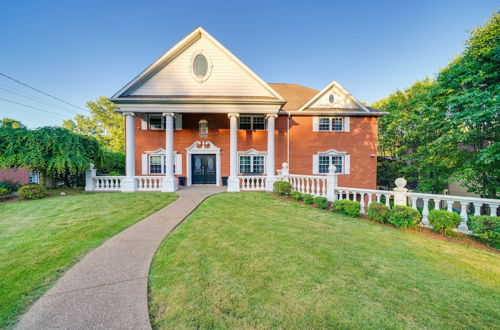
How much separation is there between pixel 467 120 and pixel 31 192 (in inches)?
902

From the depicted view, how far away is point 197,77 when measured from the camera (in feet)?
39.7

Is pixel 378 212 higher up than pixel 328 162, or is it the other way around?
pixel 328 162

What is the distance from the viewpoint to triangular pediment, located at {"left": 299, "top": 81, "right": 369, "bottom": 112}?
47.4ft

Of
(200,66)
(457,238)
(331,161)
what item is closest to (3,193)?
(200,66)

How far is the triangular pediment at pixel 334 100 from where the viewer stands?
47.4ft

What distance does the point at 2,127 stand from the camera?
10742mm

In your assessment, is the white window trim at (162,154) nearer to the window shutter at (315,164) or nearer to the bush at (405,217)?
the window shutter at (315,164)

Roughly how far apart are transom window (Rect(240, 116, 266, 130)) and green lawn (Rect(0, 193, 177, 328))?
7804 mm

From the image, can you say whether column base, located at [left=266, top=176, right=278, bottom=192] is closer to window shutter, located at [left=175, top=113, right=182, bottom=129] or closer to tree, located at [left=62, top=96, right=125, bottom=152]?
window shutter, located at [left=175, top=113, right=182, bottom=129]

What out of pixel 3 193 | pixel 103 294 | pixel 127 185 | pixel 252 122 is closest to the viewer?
pixel 103 294

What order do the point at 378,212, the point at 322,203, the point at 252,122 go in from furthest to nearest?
the point at 252,122 → the point at 322,203 → the point at 378,212

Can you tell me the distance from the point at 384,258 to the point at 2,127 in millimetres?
18386

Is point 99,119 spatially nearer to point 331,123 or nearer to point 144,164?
point 144,164

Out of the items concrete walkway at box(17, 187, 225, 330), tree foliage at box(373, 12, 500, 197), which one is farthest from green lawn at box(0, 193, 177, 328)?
tree foliage at box(373, 12, 500, 197)
